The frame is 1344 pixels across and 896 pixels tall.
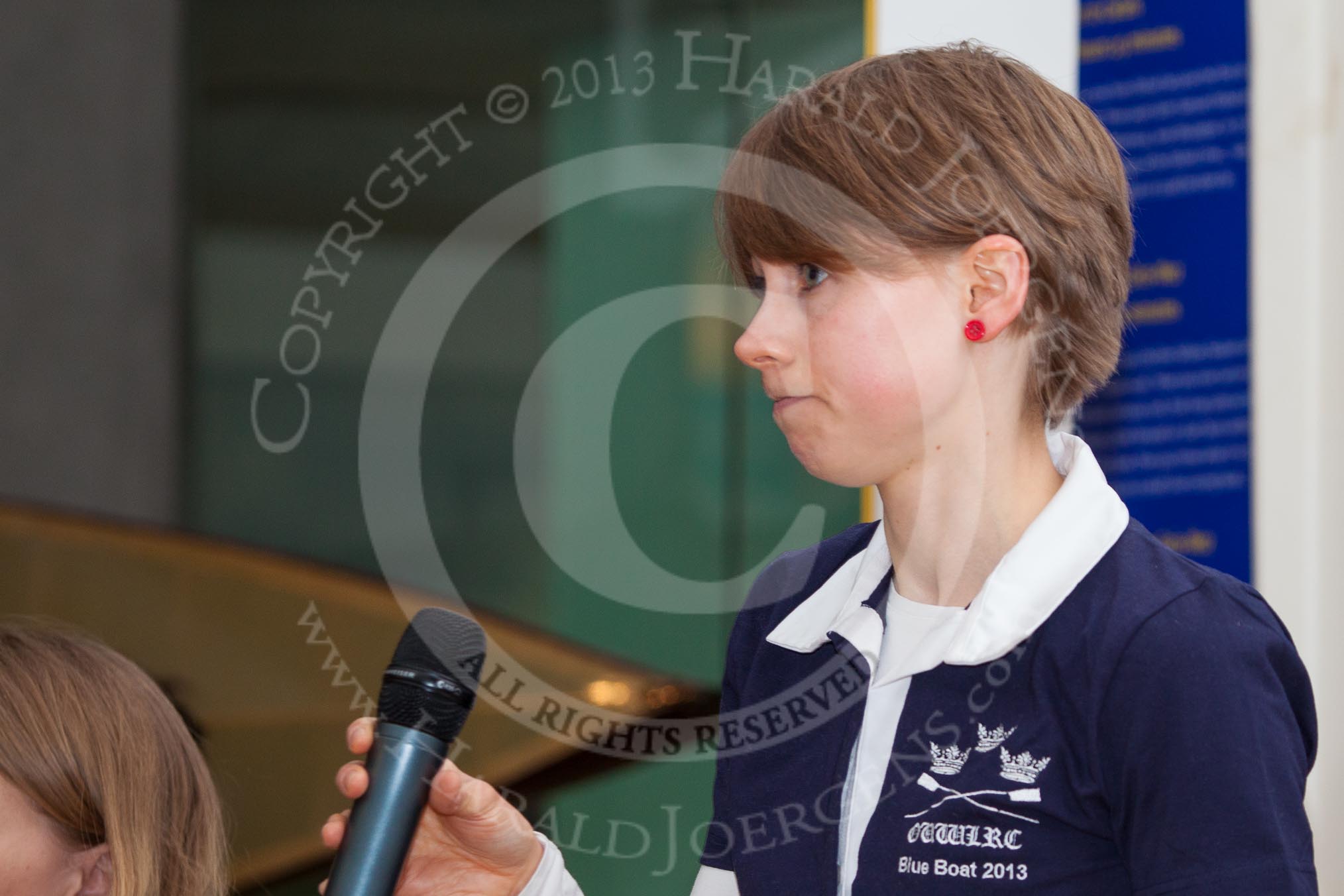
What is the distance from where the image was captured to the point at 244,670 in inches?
107

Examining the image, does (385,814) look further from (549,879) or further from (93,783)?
(93,783)

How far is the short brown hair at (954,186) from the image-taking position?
3.34 ft

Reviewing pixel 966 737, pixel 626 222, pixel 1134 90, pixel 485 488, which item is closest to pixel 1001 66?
pixel 966 737

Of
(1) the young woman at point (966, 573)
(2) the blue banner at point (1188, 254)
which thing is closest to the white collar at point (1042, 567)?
(1) the young woman at point (966, 573)

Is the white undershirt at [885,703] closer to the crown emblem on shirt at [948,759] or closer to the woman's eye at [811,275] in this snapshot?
the crown emblem on shirt at [948,759]

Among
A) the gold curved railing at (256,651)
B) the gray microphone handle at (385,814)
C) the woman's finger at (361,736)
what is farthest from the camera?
the gold curved railing at (256,651)

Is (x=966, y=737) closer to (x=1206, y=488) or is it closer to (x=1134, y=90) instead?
(x=1206, y=488)

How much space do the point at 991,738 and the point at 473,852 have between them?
45 centimetres

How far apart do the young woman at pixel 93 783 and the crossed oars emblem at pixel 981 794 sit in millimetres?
723

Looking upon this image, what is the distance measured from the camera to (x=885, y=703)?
1.09 metres

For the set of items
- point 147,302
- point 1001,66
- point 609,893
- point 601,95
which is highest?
point 601,95

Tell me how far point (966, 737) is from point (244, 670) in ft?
6.64
